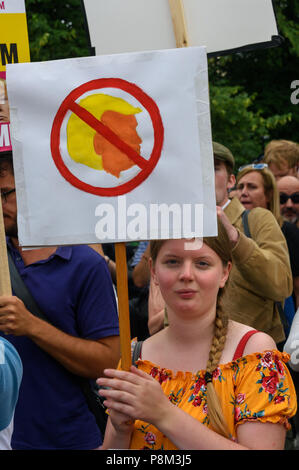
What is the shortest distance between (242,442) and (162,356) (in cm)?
38

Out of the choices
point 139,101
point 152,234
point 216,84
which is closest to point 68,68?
point 139,101

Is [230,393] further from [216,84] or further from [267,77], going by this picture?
[267,77]

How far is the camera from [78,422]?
116 inches

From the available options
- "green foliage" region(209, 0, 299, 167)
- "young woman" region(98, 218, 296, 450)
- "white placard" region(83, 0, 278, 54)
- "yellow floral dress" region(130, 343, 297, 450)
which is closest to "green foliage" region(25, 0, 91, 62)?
"green foliage" region(209, 0, 299, 167)

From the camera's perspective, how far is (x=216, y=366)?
2279mm

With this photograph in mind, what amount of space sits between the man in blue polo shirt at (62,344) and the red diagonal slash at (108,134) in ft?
2.70

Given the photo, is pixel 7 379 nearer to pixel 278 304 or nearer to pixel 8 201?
pixel 8 201

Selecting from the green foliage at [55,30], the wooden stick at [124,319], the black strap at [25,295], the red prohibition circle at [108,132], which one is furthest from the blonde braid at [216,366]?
the green foliage at [55,30]

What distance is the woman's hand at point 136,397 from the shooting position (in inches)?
82.0

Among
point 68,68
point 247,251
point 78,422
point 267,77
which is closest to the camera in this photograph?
point 68,68

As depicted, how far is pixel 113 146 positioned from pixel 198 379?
0.74 metres

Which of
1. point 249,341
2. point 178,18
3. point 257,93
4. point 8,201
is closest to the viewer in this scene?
point 249,341

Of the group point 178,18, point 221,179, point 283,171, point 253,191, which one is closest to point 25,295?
point 178,18

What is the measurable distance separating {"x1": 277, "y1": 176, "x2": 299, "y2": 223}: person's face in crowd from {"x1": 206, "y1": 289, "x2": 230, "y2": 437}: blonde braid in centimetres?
277
